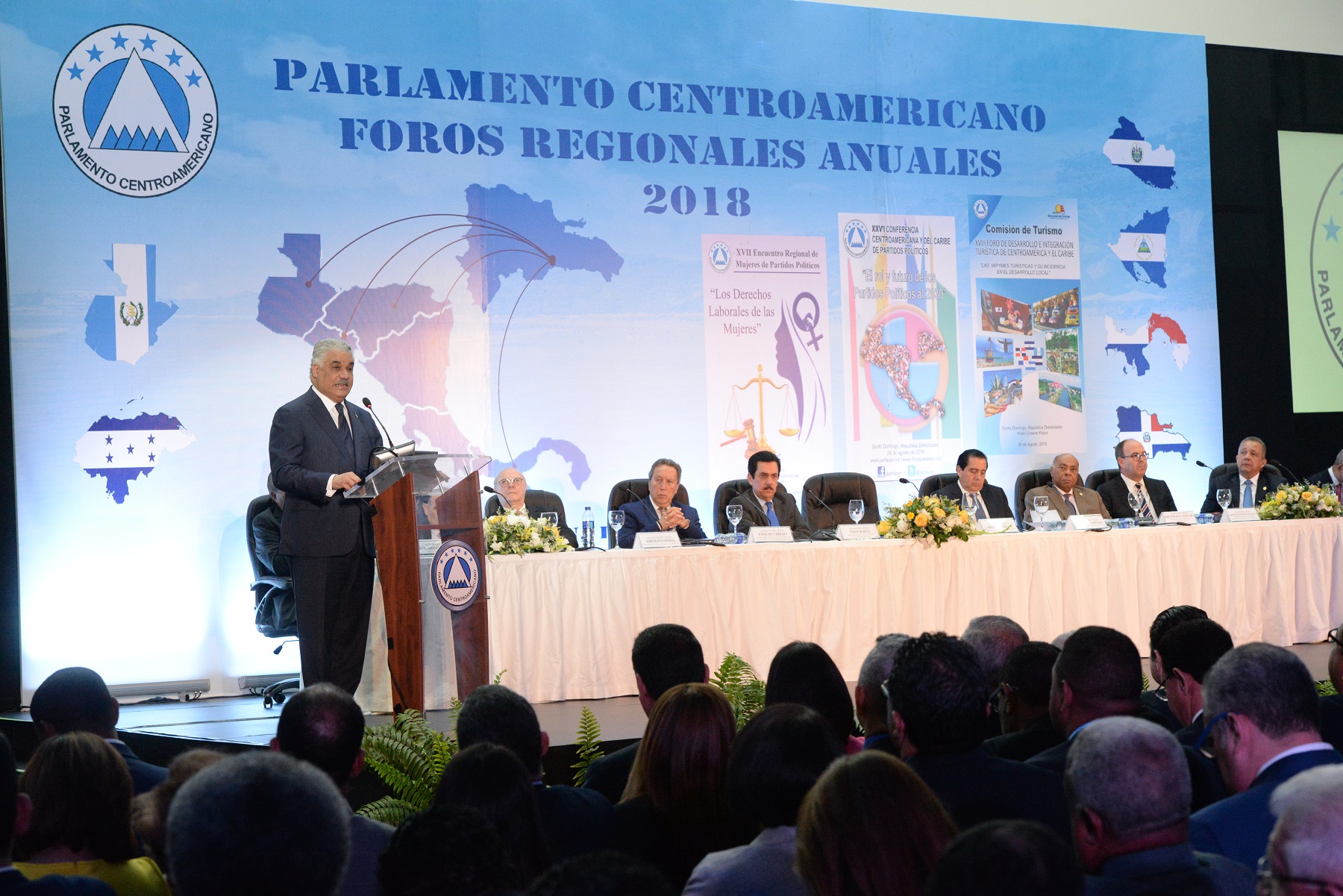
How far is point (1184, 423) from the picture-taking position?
341 inches

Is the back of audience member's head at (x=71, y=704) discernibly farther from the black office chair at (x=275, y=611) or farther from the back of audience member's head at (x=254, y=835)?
the black office chair at (x=275, y=611)

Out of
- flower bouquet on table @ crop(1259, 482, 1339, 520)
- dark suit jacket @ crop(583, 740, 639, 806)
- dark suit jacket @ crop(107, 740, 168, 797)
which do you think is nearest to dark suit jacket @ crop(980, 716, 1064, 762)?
dark suit jacket @ crop(583, 740, 639, 806)

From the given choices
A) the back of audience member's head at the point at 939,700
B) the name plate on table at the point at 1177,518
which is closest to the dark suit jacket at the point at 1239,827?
the back of audience member's head at the point at 939,700

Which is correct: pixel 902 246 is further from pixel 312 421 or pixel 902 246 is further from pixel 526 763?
pixel 526 763

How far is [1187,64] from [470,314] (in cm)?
557

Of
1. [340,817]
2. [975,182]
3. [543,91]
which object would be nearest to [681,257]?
[543,91]

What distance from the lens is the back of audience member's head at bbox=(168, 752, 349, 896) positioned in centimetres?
125

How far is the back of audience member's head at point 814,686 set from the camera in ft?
8.18

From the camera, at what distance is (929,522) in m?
5.48

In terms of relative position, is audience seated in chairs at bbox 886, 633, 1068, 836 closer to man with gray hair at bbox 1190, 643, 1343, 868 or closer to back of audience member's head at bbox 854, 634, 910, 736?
man with gray hair at bbox 1190, 643, 1343, 868

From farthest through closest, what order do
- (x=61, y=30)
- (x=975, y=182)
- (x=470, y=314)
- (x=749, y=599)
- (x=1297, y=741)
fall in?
(x=975, y=182), (x=470, y=314), (x=61, y=30), (x=749, y=599), (x=1297, y=741)

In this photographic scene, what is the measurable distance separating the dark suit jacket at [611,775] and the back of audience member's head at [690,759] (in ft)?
1.63

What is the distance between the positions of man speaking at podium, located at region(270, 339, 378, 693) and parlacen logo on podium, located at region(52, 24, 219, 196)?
296 centimetres

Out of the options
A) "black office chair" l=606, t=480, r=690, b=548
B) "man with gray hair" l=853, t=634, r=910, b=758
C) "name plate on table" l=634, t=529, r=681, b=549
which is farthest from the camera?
"black office chair" l=606, t=480, r=690, b=548
